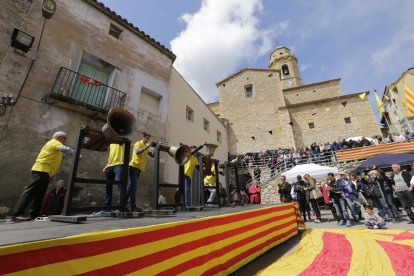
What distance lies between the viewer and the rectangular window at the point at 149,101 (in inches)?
382

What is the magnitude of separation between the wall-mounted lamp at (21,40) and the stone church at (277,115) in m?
18.8

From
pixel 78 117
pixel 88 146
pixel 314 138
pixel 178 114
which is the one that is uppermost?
pixel 314 138

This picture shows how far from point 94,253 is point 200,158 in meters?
4.42

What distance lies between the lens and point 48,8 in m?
6.93

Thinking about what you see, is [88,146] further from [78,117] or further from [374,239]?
[374,239]

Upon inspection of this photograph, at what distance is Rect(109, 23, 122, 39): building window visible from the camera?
9486mm

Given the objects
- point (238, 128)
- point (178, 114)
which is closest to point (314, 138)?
point (238, 128)

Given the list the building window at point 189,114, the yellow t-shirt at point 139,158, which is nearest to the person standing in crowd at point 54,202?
the yellow t-shirt at point 139,158

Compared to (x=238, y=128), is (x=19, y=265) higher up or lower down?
lower down

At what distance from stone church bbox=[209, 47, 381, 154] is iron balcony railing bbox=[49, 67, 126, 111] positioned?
1621 centimetres

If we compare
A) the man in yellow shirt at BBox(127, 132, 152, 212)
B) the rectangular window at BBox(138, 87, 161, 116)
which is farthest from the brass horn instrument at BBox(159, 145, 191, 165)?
the rectangular window at BBox(138, 87, 161, 116)

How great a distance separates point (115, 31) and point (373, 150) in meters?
16.5

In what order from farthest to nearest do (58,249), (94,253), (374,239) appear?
(374,239) < (94,253) < (58,249)

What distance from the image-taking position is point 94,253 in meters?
1.42
